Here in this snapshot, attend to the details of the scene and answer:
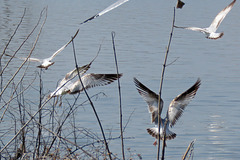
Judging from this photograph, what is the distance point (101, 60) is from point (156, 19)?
1291cm

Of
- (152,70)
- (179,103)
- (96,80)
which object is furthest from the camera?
(152,70)

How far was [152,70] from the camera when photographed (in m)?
12.8

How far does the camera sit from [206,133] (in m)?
8.10

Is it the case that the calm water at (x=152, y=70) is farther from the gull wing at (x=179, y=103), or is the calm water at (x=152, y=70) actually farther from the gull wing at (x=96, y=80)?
the gull wing at (x=179, y=103)

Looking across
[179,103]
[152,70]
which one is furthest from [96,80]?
[152,70]

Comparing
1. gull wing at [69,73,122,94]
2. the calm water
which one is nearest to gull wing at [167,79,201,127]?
gull wing at [69,73,122,94]

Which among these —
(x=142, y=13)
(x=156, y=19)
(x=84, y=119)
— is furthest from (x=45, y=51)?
(x=142, y=13)

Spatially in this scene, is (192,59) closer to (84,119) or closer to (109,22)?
(84,119)

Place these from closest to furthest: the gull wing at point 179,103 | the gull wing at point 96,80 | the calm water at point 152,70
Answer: the gull wing at point 179,103 < the gull wing at point 96,80 < the calm water at point 152,70

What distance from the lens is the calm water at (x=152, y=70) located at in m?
7.79

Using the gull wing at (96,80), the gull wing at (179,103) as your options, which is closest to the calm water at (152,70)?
the gull wing at (96,80)

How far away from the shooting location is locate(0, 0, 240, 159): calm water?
779 centimetres

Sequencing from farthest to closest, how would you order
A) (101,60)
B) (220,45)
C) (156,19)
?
(156,19)
(220,45)
(101,60)

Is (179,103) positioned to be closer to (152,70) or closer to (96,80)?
(96,80)
